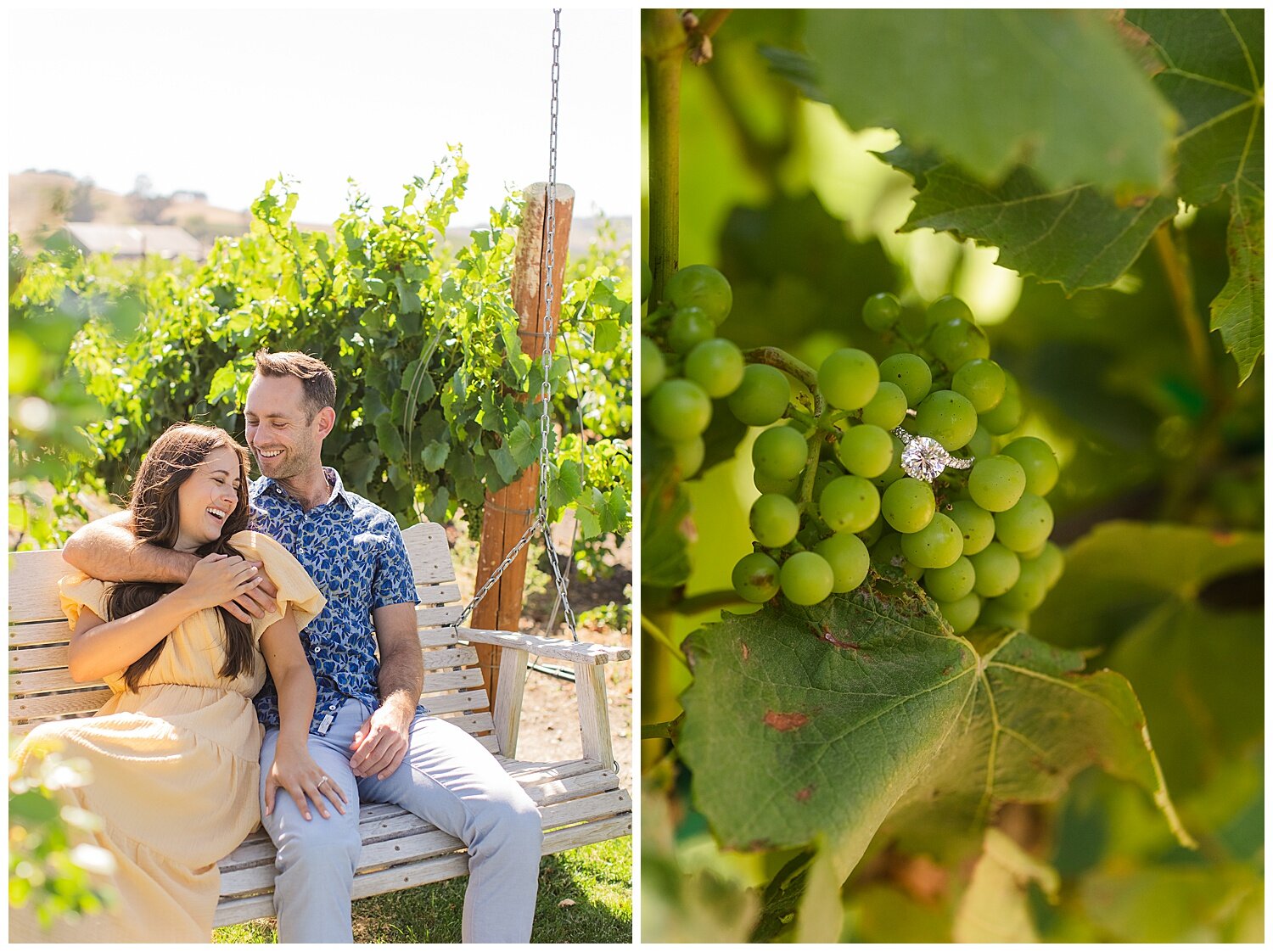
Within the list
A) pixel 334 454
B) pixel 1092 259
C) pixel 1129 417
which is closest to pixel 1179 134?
pixel 1092 259

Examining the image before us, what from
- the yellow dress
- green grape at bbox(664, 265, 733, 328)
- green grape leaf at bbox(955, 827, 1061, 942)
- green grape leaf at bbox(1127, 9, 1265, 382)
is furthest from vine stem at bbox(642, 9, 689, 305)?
the yellow dress

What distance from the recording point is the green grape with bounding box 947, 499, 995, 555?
66cm

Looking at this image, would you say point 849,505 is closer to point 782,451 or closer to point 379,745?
point 782,451

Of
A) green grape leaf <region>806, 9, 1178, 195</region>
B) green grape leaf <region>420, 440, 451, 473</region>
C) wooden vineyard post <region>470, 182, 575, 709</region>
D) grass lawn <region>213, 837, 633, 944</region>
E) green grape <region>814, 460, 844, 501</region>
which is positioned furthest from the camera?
green grape leaf <region>420, 440, 451, 473</region>

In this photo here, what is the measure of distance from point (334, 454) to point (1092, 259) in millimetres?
2144

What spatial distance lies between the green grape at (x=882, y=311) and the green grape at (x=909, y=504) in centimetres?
13

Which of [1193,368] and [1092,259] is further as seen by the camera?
[1193,368]

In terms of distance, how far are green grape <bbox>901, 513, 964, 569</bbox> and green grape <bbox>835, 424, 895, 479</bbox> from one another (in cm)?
7

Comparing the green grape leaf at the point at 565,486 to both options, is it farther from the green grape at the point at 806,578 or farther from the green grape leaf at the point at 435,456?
the green grape at the point at 806,578

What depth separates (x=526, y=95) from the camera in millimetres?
2654

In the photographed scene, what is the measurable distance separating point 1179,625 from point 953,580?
326mm

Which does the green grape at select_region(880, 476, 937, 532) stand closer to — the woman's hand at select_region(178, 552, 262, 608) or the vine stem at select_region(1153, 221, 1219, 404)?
the vine stem at select_region(1153, 221, 1219, 404)

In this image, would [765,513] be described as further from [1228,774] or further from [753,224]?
[1228,774]

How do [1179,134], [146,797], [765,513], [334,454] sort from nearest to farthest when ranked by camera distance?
[765,513]
[1179,134]
[146,797]
[334,454]
